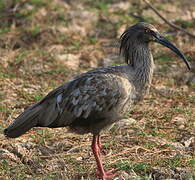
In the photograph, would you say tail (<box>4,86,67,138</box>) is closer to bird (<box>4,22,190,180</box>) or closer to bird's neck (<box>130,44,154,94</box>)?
bird (<box>4,22,190,180</box>)

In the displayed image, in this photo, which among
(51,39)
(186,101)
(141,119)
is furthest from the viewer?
(51,39)

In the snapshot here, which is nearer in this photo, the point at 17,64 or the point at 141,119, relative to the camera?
the point at 141,119

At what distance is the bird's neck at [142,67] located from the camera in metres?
6.42

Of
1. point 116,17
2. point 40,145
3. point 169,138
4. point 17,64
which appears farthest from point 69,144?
point 116,17

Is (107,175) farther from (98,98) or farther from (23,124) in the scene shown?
(23,124)

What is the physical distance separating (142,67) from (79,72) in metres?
3.63

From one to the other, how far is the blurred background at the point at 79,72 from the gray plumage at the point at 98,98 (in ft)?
1.76

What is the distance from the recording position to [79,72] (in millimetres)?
10031

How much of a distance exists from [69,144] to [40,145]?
0.37 meters

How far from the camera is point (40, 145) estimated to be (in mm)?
7227

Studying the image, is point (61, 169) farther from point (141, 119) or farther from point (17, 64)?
point (17, 64)

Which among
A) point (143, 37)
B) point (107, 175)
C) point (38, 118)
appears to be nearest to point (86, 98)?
point (38, 118)

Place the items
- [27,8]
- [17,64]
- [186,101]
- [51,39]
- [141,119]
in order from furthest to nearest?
[27,8] < [51,39] < [17,64] < [186,101] < [141,119]

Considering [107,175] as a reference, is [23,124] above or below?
above
